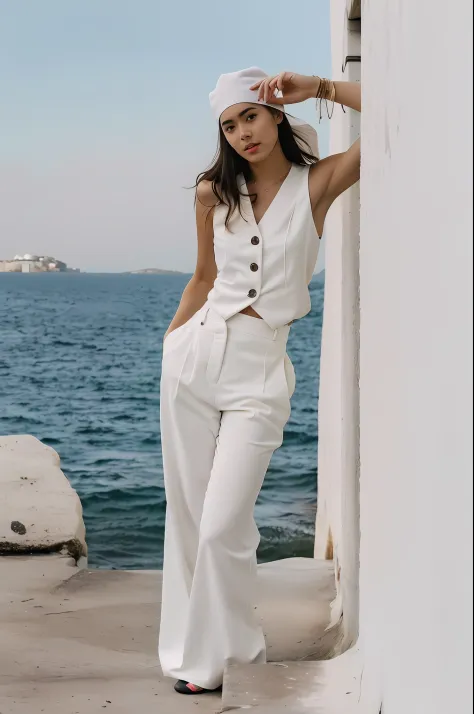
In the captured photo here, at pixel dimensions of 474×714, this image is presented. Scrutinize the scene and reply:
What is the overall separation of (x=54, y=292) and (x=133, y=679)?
268 feet

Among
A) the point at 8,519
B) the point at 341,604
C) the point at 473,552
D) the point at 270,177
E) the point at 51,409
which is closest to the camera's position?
the point at 473,552

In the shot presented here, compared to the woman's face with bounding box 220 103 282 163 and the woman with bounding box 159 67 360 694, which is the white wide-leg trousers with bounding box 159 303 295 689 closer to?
the woman with bounding box 159 67 360 694

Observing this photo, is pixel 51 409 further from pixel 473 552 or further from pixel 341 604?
pixel 473 552

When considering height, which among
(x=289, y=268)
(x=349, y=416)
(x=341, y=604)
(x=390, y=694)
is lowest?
(x=341, y=604)

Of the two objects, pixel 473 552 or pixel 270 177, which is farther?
pixel 270 177

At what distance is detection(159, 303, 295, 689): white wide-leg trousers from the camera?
10.3ft

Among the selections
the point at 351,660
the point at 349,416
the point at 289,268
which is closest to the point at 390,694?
the point at 351,660

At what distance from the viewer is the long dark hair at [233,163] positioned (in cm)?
326

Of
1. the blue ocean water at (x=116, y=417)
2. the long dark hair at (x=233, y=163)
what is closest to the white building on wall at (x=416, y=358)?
the long dark hair at (x=233, y=163)

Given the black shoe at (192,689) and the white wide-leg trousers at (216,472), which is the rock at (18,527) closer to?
the white wide-leg trousers at (216,472)

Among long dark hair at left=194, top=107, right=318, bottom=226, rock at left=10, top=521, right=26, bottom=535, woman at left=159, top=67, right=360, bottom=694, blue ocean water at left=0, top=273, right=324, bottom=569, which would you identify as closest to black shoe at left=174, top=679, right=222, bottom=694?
woman at left=159, top=67, right=360, bottom=694

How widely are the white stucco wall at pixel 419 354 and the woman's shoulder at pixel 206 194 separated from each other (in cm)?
81

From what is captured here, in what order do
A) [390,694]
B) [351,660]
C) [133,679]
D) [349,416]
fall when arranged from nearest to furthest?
1. [390,694]
2. [351,660]
3. [133,679]
4. [349,416]

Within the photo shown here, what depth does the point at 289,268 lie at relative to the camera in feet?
10.5
